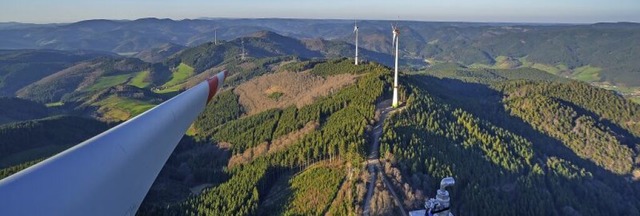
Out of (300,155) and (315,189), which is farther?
(300,155)

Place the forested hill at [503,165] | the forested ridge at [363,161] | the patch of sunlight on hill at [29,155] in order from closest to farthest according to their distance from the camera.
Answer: the forested ridge at [363,161] → the forested hill at [503,165] → the patch of sunlight on hill at [29,155]

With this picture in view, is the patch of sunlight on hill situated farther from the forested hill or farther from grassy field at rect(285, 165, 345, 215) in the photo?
the forested hill

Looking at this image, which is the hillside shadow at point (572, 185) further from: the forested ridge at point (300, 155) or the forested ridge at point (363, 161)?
the forested ridge at point (300, 155)

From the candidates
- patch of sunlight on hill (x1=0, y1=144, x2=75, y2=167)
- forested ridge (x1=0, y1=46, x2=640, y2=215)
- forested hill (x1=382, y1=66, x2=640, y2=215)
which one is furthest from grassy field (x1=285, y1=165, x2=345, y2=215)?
patch of sunlight on hill (x1=0, y1=144, x2=75, y2=167)

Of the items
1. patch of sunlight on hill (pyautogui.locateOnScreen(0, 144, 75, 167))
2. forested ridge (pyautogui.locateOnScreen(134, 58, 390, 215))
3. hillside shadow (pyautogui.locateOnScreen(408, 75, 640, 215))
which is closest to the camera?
forested ridge (pyautogui.locateOnScreen(134, 58, 390, 215))

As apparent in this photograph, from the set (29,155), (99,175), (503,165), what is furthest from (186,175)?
(99,175)

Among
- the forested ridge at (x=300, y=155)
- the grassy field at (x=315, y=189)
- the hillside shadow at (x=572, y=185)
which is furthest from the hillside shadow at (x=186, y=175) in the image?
the hillside shadow at (x=572, y=185)

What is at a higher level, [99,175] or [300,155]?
[99,175]

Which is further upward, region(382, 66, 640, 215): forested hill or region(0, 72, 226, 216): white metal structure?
region(0, 72, 226, 216): white metal structure

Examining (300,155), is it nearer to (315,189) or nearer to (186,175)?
(315,189)
